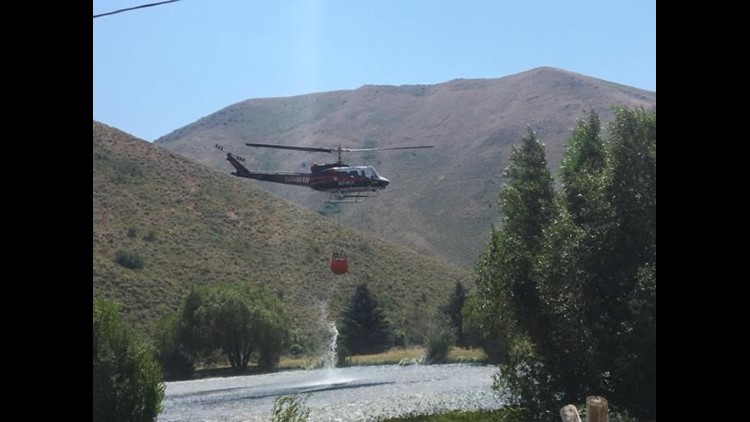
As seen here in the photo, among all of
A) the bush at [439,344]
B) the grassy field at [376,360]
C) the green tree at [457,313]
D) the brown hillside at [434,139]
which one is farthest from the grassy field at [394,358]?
the brown hillside at [434,139]

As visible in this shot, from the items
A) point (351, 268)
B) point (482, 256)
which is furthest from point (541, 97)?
point (482, 256)

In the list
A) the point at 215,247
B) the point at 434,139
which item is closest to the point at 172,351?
the point at 215,247

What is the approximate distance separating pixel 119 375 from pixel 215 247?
4565cm

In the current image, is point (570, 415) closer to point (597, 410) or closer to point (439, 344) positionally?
point (597, 410)

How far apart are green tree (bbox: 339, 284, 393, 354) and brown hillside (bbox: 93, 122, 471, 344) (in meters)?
3.04

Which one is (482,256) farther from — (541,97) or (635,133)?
(541,97)

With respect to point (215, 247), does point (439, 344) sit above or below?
below

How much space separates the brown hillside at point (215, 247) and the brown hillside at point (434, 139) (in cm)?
2467

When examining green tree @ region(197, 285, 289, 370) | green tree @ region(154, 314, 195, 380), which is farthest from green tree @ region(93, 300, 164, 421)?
green tree @ region(154, 314, 195, 380)

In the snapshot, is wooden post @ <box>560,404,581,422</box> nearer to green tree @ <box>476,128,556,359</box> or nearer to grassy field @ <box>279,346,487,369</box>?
green tree @ <box>476,128,556,359</box>

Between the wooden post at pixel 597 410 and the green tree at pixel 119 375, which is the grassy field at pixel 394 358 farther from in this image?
the wooden post at pixel 597 410

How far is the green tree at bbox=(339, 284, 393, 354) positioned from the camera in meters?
60.9

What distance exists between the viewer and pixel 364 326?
61500mm
